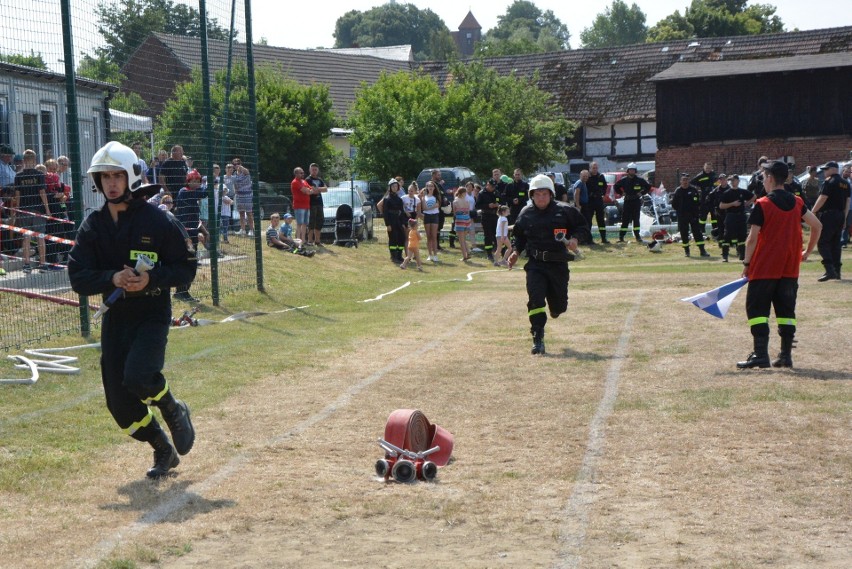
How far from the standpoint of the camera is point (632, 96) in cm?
6391

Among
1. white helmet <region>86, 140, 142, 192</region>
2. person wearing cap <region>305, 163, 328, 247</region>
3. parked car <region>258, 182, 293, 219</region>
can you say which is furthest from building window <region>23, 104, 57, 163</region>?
parked car <region>258, 182, 293, 219</region>

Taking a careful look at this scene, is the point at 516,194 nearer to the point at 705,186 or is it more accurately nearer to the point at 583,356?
the point at 705,186

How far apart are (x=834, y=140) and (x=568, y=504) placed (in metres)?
50.7

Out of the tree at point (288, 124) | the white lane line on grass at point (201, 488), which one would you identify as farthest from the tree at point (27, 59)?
the tree at point (288, 124)

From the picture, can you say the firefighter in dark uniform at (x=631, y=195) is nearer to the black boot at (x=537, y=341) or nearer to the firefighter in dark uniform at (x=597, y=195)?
the firefighter in dark uniform at (x=597, y=195)

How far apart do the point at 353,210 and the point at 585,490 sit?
24.0m

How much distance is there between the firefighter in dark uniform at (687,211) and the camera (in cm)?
2891

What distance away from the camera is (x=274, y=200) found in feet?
92.3

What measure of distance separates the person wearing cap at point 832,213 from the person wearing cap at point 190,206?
1022cm

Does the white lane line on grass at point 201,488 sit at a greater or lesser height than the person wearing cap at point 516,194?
lesser

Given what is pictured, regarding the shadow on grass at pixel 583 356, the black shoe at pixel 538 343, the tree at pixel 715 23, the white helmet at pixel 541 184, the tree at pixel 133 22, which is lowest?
the shadow on grass at pixel 583 356

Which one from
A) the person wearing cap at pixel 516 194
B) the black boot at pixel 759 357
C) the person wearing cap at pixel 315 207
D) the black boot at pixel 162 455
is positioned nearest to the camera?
the black boot at pixel 162 455

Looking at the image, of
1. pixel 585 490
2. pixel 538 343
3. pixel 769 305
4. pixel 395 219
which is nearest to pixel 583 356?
pixel 538 343

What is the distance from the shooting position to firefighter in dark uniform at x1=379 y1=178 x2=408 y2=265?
2777 cm
